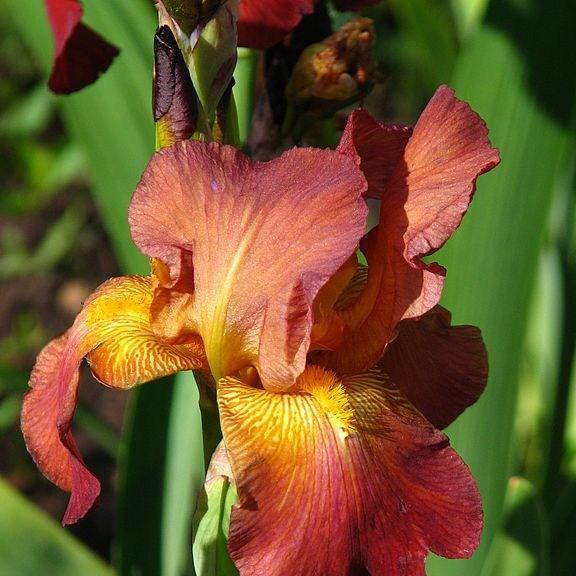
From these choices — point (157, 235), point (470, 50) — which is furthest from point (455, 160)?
point (470, 50)

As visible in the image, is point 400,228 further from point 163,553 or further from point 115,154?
point 115,154

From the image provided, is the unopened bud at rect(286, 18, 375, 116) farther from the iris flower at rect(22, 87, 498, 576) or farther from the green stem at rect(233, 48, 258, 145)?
the iris flower at rect(22, 87, 498, 576)

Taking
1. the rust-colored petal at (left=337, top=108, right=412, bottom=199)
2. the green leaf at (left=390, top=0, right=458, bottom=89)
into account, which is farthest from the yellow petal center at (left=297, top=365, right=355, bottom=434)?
the green leaf at (left=390, top=0, right=458, bottom=89)

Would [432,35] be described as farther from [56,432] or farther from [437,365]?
[56,432]

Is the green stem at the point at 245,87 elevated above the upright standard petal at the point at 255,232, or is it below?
above

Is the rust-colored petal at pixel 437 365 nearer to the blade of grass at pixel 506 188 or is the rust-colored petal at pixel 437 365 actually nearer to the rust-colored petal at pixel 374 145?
the rust-colored petal at pixel 374 145

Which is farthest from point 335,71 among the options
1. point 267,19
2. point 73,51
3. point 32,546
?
point 32,546

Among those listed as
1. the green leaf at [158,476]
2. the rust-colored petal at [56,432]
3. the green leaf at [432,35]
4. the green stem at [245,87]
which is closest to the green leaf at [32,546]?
the green leaf at [158,476]

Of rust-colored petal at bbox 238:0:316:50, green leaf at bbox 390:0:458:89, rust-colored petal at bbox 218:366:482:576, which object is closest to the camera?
rust-colored petal at bbox 218:366:482:576
